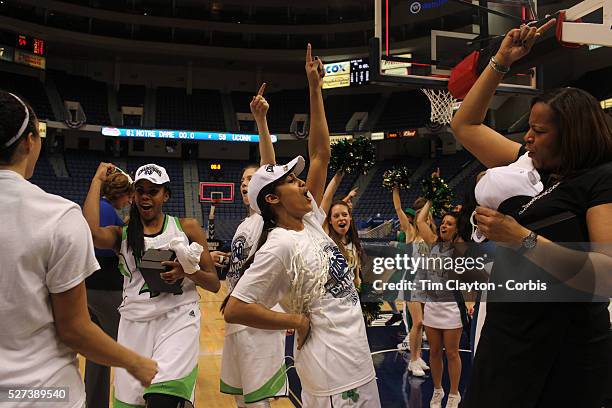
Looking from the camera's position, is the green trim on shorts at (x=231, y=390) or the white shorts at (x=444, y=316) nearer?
the green trim on shorts at (x=231, y=390)

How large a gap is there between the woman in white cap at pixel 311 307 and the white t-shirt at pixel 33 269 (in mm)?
766

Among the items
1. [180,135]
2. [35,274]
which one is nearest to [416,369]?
[35,274]

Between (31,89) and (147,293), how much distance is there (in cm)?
2444

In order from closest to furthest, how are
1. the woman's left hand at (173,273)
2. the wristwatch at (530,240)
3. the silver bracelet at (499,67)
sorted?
the wristwatch at (530,240) < the silver bracelet at (499,67) < the woman's left hand at (173,273)

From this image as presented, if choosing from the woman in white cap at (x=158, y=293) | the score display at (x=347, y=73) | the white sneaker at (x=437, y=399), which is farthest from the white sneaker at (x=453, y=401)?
the score display at (x=347, y=73)

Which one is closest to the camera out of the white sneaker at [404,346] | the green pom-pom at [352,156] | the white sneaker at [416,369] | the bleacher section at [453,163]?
the green pom-pom at [352,156]

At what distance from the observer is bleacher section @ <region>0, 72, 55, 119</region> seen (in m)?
23.0

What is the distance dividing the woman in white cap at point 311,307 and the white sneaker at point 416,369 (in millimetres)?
3470

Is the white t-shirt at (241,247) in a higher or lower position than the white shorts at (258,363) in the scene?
higher

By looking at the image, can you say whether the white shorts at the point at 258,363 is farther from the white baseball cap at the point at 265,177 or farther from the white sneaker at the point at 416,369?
the white sneaker at the point at 416,369

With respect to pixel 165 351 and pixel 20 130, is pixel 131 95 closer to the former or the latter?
pixel 165 351

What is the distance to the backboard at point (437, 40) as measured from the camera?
16.6 feet

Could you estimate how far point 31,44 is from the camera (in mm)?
23156

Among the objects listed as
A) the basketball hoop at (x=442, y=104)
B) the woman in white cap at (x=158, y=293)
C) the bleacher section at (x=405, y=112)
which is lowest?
the woman in white cap at (x=158, y=293)
